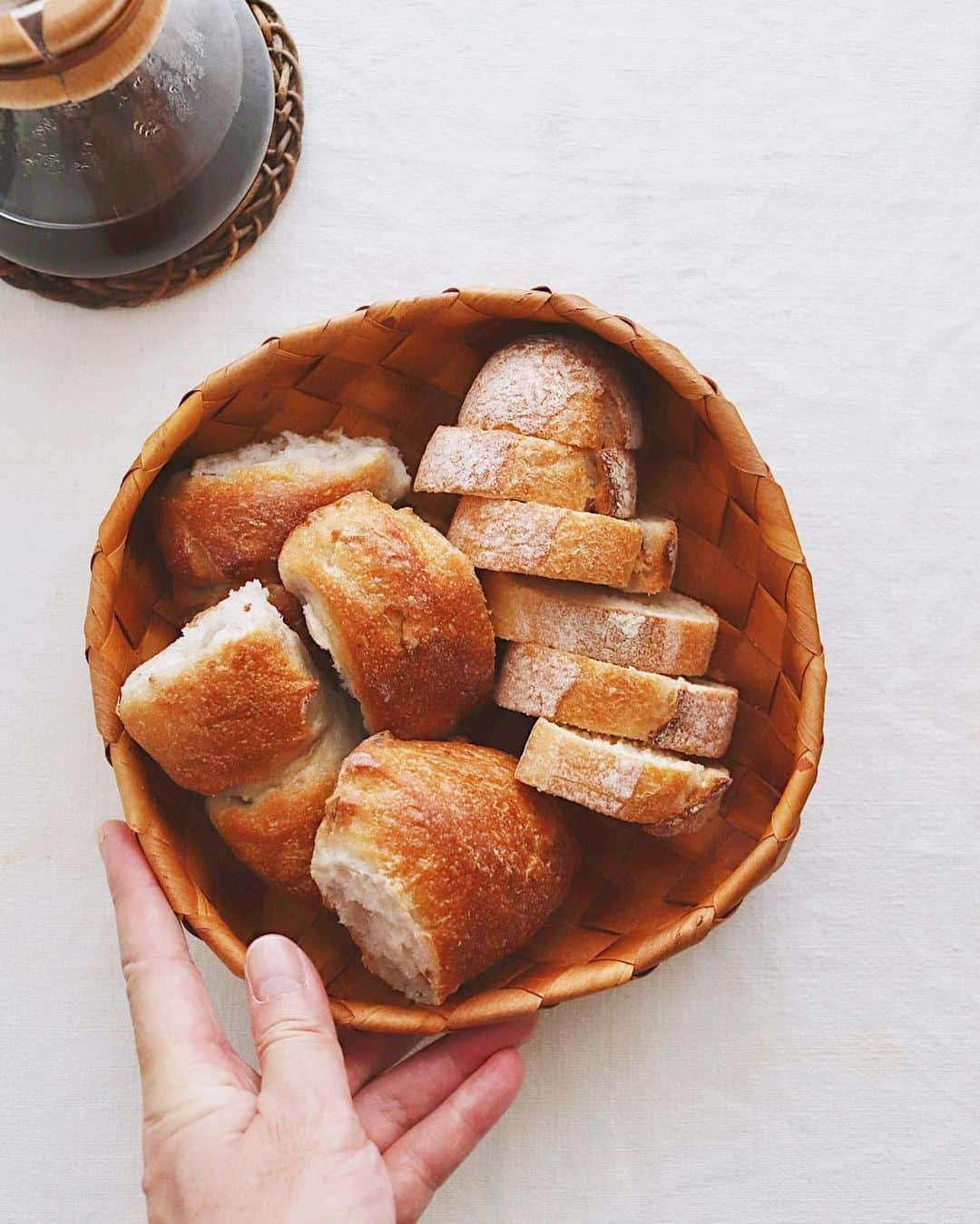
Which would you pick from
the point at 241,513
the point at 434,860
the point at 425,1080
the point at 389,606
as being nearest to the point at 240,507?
the point at 241,513

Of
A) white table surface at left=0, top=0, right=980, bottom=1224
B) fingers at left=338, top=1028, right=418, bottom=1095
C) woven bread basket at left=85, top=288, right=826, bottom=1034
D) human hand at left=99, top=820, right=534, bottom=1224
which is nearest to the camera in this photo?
human hand at left=99, top=820, right=534, bottom=1224

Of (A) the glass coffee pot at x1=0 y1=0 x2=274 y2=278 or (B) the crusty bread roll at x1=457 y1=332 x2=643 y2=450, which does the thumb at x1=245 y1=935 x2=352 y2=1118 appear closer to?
(B) the crusty bread roll at x1=457 y1=332 x2=643 y2=450

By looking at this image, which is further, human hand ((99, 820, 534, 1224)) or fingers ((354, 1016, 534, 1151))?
fingers ((354, 1016, 534, 1151))

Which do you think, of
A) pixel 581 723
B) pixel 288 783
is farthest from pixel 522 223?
pixel 288 783

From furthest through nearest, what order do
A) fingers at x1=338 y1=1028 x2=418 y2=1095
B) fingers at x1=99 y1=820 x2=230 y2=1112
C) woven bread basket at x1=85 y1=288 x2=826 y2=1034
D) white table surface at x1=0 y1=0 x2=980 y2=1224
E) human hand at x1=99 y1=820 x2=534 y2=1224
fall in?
white table surface at x1=0 y1=0 x2=980 y2=1224 < fingers at x1=338 y1=1028 x2=418 y2=1095 < woven bread basket at x1=85 y1=288 x2=826 y2=1034 < fingers at x1=99 y1=820 x2=230 y2=1112 < human hand at x1=99 y1=820 x2=534 y2=1224

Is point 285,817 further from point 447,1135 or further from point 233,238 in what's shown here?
point 233,238

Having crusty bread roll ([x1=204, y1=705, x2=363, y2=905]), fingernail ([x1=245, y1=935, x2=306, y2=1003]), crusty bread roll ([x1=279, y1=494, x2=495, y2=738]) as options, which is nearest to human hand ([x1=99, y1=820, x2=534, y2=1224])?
fingernail ([x1=245, y1=935, x2=306, y2=1003])

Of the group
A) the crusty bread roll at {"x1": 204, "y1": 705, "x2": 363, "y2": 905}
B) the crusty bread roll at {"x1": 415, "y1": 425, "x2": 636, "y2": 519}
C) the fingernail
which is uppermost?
the crusty bread roll at {"x1": 415, "y1": 425, "x2": 636, "y2": 519}
